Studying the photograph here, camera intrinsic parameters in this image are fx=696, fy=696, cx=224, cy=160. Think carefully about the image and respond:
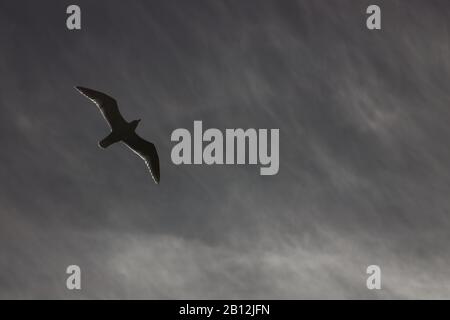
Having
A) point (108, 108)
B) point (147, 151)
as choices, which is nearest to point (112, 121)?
point (108, 108)

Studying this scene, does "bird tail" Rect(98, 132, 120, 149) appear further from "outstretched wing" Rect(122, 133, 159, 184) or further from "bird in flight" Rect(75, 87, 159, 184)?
"outstretched wing" Rect(122, 133, 159, 184)

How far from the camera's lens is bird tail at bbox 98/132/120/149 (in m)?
33.1

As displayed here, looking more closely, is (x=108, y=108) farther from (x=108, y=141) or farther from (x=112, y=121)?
(x=108, y=141)

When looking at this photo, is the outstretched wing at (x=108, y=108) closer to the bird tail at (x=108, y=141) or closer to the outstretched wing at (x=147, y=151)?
the bird tail at (x=108, y=141)

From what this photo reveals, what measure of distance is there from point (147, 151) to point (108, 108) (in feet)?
11.1

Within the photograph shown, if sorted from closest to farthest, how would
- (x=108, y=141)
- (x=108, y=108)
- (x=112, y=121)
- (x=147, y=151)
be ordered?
(x=108, y=108) → (x=112, y=121) → (x=108, y=141) → (x=147, y=151)

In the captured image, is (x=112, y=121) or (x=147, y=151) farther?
(x=147, y=151)

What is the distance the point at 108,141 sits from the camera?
33.2 metres

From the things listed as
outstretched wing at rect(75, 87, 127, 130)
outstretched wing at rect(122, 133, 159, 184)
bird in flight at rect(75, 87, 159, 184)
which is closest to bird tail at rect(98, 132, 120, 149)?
bird in flight at rect(75, 87, 159, 184)

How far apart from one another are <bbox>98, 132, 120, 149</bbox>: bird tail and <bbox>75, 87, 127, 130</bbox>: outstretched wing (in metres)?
0.39
